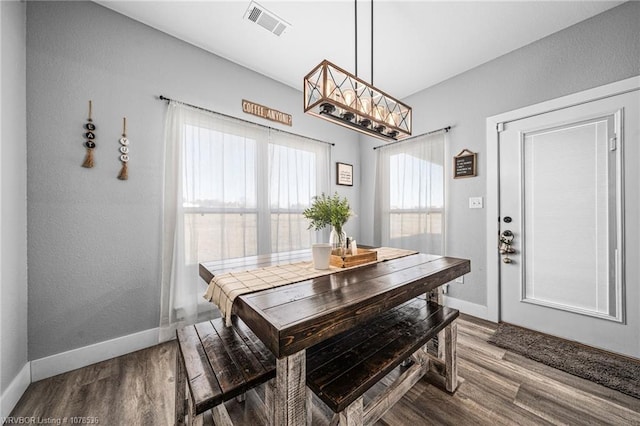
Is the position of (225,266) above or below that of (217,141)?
below

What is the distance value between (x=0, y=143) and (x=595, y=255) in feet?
14.3

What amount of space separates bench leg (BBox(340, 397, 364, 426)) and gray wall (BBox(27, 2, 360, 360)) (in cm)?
201

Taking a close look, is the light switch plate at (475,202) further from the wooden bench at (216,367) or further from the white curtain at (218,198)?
the wooden bench at (216,367)

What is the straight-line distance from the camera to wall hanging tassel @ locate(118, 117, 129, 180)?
200cm

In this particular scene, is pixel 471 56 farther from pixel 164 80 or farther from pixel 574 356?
pixel 164 80

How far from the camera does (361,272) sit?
1.46 meters

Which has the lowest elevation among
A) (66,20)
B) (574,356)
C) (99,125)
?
(574,356)

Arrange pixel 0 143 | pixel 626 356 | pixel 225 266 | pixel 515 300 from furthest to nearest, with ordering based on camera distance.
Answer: pixel 515 300 < pixel 626 356 < pixel 225 266 < pixel 0 143

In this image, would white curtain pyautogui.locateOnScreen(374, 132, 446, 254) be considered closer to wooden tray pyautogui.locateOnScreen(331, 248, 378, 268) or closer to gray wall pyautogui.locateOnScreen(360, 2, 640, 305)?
gray wall pyautogui.locateOnScreen(360, 2, 640, 305)

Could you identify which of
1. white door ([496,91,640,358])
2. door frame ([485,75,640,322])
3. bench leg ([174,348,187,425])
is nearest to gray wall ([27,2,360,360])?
bench leg ([174,348,187,425])

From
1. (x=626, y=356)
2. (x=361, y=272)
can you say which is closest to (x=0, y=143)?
(x=361, y=272)

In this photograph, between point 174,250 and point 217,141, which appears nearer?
point 174,250

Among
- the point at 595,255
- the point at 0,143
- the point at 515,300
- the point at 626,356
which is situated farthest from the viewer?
the point at 515,300

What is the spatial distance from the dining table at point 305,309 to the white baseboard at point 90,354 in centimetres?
124
